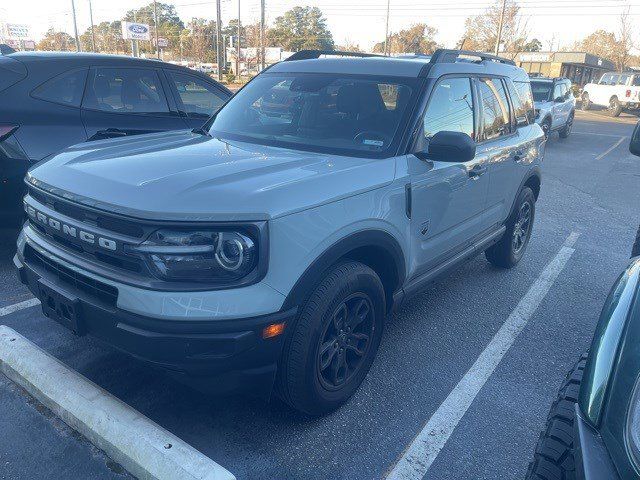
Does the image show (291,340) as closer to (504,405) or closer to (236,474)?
(236,474)

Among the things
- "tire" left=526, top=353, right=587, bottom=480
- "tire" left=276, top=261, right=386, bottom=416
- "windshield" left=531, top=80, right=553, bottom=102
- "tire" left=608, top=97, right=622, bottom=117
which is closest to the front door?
"tire" left=276, top=261, right=386, bottom=416

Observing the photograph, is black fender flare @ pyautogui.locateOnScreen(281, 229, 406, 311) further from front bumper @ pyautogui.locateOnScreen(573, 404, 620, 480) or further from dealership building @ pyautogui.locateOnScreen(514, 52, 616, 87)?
dealership building @ pyautogui.locateOnScreen(514, 52, 616, 87)

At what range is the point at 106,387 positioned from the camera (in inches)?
124

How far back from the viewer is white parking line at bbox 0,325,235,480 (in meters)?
2.35

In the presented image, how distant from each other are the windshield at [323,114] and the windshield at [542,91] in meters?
13.1

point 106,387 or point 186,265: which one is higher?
point 186,265

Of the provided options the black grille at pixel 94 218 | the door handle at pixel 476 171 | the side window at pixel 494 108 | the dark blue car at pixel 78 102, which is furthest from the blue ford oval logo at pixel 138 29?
the black grille at pixel 94 218

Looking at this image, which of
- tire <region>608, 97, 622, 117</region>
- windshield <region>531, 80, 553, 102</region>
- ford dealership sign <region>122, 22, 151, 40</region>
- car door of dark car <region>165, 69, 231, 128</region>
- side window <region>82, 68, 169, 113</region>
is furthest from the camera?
ford dealership sign <region>122, 22, 151, 40</region>

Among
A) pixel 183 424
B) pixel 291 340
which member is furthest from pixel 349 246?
pixel 183 424

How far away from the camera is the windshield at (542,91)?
15182 mm

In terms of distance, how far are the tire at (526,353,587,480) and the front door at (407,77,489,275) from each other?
148cm

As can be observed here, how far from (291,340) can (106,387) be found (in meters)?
1.31

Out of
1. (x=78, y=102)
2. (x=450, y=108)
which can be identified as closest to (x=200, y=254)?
(x=450, y=108)

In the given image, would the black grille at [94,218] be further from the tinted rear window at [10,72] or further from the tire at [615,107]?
the tire at [615,107]
